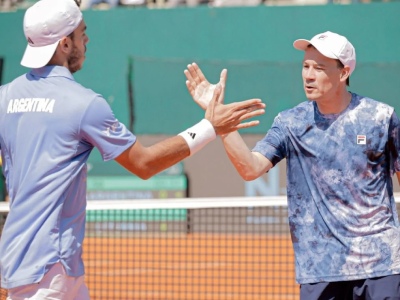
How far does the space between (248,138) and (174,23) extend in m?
2.84

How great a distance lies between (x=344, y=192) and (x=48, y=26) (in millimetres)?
1617

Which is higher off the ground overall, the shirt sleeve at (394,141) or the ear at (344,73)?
the ear at (344,73)

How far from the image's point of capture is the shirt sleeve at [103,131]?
3125 mm

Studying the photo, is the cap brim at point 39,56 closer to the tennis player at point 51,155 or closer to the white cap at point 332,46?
the tennis player at point 51,155

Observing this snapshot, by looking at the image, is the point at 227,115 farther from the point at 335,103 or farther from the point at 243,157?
the point at 335,103

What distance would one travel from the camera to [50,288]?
310 cm

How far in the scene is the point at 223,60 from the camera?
47.2ft

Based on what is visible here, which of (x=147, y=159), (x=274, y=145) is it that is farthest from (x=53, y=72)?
(x=274, y=145)

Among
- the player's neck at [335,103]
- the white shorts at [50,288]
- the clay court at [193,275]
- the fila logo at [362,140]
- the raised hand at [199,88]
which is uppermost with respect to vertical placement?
the raised hand at [199,88]

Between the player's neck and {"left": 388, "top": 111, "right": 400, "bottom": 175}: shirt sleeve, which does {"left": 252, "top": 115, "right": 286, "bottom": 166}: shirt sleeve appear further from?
{"left": 388, "top": 111, "right": 400, "bottom": 175}: shirt sleeve

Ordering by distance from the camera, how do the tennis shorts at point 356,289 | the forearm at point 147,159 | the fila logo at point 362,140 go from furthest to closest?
the fila logo at point 362,140
the tennis shorts at point 356,289
the forearm at point 147,159

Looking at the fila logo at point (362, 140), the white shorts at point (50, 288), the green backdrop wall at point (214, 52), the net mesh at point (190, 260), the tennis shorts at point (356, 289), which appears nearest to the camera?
the white shorts at point (50, 288)

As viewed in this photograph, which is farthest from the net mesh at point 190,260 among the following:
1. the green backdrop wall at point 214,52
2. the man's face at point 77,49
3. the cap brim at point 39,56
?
the cap brim at point 39,56

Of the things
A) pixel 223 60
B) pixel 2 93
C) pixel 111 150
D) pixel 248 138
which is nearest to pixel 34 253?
pixel 111 150
